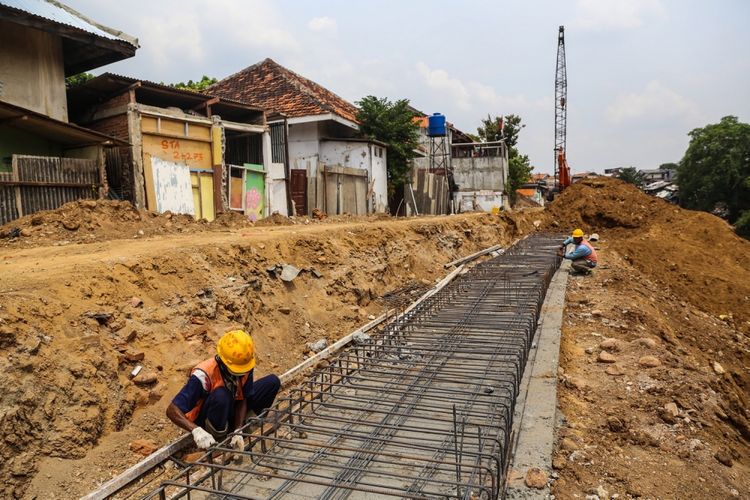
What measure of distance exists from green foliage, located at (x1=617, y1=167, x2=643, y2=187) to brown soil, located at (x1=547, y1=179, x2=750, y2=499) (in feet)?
103

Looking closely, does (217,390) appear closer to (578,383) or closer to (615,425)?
(615,425)

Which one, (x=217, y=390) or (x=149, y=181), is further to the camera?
(x=149, y=181)

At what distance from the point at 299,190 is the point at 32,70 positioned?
659 cm

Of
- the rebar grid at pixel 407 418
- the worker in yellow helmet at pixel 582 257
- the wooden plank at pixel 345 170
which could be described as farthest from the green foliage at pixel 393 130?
the rebar grid at pixel 407 418

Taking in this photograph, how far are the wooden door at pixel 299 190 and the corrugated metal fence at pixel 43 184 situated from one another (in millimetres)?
5976

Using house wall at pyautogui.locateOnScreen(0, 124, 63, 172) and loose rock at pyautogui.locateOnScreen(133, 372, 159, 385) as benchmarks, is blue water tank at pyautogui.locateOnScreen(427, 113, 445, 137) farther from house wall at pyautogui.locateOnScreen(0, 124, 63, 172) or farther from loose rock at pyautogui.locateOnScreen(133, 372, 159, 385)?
loose rock at pyautogui.locateOnScreen(133, 372, 159, 385)

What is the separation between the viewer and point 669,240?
12.8 meters

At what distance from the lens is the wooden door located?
1393 cm

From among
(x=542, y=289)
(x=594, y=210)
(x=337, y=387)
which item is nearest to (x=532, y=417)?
(x=337, y=387)

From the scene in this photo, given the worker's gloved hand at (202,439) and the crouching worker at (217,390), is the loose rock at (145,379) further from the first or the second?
the worker's gloved hand at (202,439)

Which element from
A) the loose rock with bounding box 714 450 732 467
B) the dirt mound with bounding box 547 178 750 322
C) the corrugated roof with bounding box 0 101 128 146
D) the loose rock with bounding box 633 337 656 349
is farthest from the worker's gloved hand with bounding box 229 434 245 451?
the dirt mound with bounding box 547 178 750 322

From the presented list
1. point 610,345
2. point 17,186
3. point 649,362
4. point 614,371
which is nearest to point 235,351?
point 614,371

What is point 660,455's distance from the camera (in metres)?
3.37

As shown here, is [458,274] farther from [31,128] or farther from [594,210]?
[594,210]
